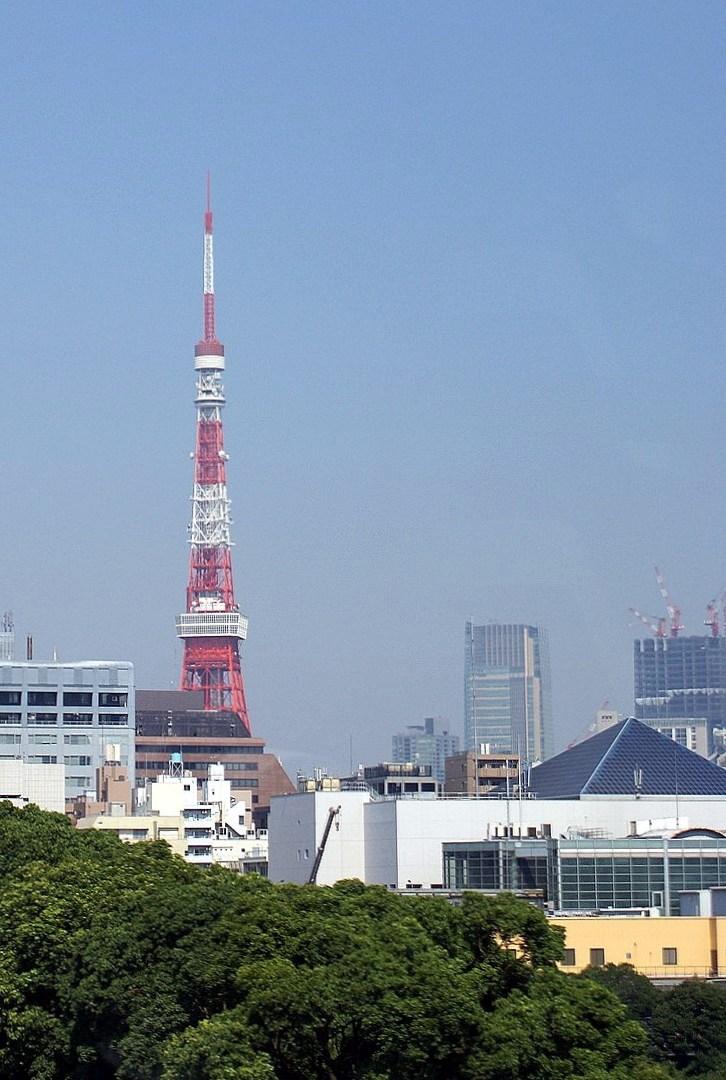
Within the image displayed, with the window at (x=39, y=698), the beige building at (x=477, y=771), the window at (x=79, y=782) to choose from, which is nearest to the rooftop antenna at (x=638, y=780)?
the beige building at (x=477, y=771)

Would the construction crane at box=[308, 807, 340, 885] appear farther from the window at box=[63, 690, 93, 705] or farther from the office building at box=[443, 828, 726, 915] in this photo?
the window at box=[63, 690, 93, 705]

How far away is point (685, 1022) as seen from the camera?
70.7 meters

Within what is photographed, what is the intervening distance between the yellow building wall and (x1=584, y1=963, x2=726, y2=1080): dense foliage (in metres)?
9.64

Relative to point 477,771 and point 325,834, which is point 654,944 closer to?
point 325,834

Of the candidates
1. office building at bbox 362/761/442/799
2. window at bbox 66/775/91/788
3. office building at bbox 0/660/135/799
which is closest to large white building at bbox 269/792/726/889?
office building at bbox 362/761/442/799

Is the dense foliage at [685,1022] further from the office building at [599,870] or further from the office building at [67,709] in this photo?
the office building at [67,709]

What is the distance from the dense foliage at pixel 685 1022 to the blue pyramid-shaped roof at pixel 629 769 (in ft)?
175

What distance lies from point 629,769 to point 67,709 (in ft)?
215

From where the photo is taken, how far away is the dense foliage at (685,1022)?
69.2 m

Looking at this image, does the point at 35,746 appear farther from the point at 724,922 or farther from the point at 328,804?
→ the point at 724,922

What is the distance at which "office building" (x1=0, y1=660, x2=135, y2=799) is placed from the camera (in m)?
182

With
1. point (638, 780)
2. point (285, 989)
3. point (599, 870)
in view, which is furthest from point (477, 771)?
point (285, 989)

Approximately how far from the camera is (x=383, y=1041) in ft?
133

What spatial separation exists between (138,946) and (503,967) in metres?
6.94
